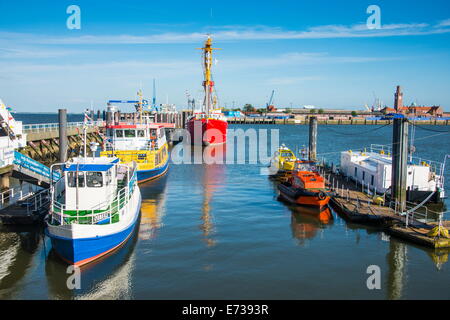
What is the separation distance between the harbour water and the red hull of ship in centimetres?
4894

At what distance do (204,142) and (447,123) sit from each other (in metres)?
144

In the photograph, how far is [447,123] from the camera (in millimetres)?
176250

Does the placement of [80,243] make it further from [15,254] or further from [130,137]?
[130,137]

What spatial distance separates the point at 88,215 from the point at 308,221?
1408cm

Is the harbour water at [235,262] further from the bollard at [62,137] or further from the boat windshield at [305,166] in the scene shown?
the bollard at [62,137]

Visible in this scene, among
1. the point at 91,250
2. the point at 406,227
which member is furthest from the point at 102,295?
the point at 406,227

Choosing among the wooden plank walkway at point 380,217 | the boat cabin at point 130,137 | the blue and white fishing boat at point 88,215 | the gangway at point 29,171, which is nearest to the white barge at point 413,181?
the wooden plank walkway at point 380,217

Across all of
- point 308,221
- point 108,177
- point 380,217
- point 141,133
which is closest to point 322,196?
point 308,221

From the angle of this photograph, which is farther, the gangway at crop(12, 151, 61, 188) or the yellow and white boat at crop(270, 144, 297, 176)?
the yellow and white boat at crop(270, 144, 297, 176)

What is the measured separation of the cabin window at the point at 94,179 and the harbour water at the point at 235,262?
345 cm

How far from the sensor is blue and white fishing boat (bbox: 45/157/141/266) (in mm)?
17016

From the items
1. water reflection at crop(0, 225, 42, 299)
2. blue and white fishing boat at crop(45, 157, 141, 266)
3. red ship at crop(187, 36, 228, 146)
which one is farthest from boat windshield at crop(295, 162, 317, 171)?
red ship at crop(187, 36, 228, 146)

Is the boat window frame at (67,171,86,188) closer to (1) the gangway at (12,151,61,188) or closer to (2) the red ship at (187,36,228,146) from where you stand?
(1) the gangway at (12,151,61,188)

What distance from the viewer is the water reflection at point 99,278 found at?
1526 cm
